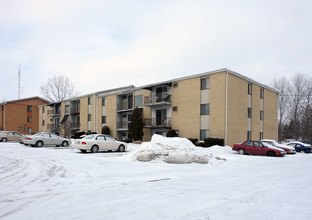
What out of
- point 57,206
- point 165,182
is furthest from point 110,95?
point 57,206

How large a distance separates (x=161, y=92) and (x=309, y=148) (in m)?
17.8

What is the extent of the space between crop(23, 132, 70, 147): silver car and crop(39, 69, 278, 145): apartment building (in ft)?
37.1

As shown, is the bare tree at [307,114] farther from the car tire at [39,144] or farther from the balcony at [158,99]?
the car tire at [39,144]

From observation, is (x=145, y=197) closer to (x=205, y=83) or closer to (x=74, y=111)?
(x=205, y=83)

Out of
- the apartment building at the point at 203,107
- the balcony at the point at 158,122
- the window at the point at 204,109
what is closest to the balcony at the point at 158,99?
the apartment building at the point at 203,107

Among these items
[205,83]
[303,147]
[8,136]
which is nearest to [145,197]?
[205,83]

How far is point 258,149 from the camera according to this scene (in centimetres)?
2216

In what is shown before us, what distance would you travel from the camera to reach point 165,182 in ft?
28.2

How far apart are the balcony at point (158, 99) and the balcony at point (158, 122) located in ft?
6.68

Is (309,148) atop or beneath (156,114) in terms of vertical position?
beneath

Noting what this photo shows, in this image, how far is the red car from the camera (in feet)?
70.9

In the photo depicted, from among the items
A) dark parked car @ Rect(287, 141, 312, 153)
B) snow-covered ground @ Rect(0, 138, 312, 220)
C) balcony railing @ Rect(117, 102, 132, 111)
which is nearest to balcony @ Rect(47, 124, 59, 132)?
balcony railing @ Rect(117, 102, 132, 111)

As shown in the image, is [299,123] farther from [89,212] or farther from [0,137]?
[89,212]

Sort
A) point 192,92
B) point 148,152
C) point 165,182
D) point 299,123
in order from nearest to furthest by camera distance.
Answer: point 165,182 → point 148,152 → point 192,92 → point 299,123
